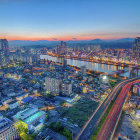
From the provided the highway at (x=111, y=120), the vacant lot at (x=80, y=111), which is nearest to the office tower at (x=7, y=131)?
the vacant lot at (x=80, y=111)

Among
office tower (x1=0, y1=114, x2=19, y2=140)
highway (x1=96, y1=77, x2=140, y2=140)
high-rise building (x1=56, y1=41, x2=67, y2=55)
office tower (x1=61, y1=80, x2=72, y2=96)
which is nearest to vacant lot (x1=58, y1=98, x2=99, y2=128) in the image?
highway (x1=96, y1=77, x2=140, y2=140)

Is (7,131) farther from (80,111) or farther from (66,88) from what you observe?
(66,88)

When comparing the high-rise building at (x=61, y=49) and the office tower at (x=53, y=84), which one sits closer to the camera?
the office tower at (x=53, y=84)

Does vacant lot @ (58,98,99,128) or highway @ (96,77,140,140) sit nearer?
highway @ (96,77,140,140)

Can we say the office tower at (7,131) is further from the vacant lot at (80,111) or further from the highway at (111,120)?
the highway at (111,120)

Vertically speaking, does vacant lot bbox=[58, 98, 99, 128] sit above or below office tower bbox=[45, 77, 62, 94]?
below

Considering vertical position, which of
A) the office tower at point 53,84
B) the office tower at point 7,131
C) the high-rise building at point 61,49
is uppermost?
the high-rise building at point 61,49

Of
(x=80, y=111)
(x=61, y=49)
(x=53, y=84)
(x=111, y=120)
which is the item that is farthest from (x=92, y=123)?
(x=61, y=49)

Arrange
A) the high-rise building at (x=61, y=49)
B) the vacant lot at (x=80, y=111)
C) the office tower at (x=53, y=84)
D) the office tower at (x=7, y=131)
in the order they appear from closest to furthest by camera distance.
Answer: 1. the office tower at (x=7, y=131)
2. the vacant lot at (x=80, y=111)
3. the office tower at (x=53, y=84)
4. the high-rise building at (x=61, y=49)

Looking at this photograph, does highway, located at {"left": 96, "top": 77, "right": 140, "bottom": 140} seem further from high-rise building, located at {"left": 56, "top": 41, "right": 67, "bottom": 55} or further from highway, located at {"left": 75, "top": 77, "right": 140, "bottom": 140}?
high-rise building, located at {"left": 56, "top": 41, "right": 67, "bottom": 55}

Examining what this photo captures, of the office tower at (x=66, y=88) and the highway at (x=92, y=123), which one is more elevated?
the office tower at (x=66, y=88)
